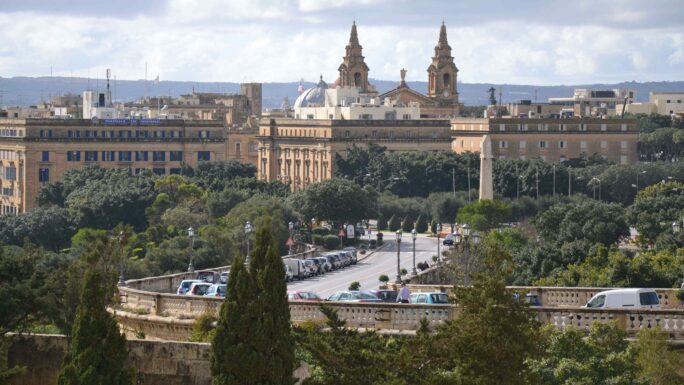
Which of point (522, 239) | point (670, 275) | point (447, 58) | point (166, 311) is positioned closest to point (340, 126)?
point (447, 58)

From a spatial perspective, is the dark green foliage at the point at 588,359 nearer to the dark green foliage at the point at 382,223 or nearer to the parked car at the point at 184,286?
the parked car at the point at 184,286

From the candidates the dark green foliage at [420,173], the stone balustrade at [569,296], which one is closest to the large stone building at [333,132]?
the dark green foliage at [420,173]

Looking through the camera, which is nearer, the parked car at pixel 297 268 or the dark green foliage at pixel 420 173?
the parked car at pixel 297 268

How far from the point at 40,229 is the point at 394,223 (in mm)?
20187

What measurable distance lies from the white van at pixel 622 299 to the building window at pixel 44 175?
113 meters

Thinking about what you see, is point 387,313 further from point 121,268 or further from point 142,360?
point 121,268

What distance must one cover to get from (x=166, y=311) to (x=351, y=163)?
109987 mm

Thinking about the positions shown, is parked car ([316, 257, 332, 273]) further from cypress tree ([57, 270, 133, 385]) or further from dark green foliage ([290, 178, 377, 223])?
cypress tree ([57, 270, 133, 385])

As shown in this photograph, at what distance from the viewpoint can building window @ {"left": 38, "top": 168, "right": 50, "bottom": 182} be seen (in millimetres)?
146375

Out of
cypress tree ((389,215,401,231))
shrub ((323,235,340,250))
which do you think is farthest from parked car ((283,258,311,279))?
cypress tree ((389,215,401,231))

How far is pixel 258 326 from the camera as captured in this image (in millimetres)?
29219

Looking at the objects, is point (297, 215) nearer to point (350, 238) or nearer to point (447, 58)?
point (350, 238)

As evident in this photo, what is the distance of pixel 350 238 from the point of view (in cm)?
9575

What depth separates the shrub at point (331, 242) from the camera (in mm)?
92812
